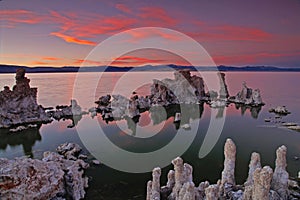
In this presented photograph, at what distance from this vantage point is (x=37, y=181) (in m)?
13.3

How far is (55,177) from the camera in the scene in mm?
14242

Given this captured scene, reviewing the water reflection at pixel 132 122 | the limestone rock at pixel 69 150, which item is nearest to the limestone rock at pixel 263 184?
the limestone rock at pixel 69 150

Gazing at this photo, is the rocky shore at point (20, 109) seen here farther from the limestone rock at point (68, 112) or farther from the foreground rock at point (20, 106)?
the limestone rock at point (68, 112)

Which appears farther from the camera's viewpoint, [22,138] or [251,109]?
[251,109]

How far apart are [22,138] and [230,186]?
25.2m

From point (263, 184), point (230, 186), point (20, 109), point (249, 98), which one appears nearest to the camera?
point (263, 184)

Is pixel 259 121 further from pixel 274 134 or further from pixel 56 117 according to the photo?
pixel 56 117

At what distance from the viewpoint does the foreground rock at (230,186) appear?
32.3 ft

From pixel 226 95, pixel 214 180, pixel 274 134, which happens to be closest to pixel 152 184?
pixel 214 180

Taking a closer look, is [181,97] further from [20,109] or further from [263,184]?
[263,184]

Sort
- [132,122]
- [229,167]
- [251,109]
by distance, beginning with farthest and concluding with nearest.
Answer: [251,109] < [132,122] < [229,167]

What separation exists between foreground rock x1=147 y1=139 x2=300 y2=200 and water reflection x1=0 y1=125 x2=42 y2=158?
17.3 m

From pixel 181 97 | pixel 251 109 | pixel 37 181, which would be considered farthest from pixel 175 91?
pixel 37 181

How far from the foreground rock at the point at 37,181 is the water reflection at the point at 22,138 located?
11.9 m
